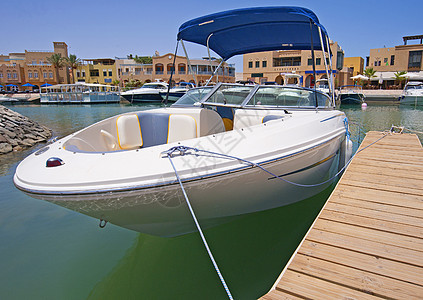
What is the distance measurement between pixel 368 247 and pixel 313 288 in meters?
0.69

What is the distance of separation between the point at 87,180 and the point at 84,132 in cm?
143

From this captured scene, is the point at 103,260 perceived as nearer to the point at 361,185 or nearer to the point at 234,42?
the point at 361,185

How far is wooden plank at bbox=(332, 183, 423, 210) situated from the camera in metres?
2.82

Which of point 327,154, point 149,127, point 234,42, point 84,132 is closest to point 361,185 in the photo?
point 327,154

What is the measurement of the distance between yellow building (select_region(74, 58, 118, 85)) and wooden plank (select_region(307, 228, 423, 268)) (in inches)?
2208

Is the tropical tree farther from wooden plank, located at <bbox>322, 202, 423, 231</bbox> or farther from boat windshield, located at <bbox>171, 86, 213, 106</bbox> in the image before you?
wooden plank, located at <bbox>322, 202, 423, 231</bbox>

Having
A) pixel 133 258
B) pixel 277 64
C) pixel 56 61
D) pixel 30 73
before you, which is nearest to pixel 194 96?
pixel 133 258

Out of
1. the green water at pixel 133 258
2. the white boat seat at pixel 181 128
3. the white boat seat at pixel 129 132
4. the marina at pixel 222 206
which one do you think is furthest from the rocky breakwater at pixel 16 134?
the white boat seat at pixel 181 128

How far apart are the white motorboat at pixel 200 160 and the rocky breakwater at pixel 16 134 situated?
6.15 meters

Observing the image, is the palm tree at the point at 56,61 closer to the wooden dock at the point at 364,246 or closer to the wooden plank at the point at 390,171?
the wooden plank at the point at 390,171

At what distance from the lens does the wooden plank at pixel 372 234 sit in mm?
2154

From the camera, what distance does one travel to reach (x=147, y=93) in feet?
108

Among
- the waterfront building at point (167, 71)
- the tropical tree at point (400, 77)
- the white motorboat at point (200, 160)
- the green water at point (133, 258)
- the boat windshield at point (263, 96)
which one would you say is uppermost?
the waterfront building at point (167, 71)

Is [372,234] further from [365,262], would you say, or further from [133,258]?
[133,258]
